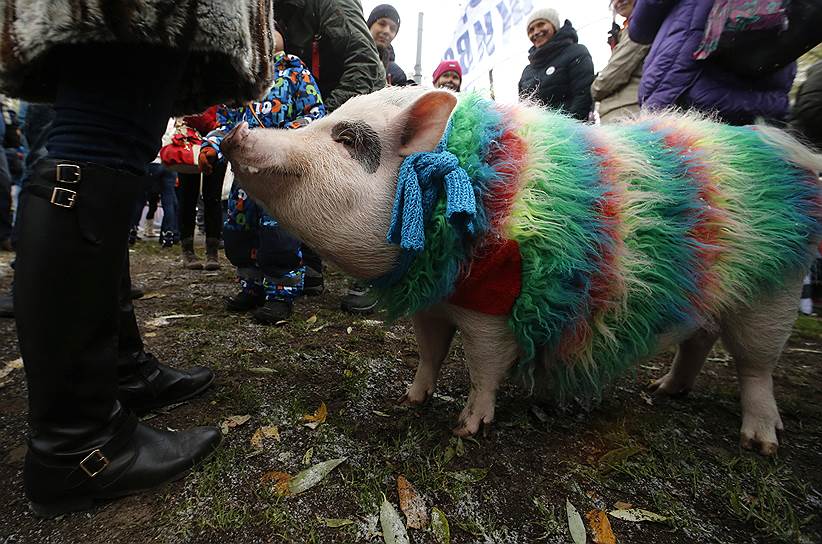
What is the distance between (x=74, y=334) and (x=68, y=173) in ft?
1.31

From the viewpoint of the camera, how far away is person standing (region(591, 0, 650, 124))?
2.96 m

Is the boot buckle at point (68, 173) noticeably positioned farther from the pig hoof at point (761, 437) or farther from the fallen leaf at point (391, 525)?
the pig hoof at point (761, 437)

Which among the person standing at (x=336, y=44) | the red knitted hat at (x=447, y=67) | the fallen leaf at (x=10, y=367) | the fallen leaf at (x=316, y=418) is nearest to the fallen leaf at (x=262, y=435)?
the fallen leaf at (x=316, y=418)

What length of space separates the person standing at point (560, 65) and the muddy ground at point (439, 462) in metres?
2.87

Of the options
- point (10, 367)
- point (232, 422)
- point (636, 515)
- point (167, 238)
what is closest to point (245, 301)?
point (10, 367)

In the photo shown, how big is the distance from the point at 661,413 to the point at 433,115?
1.71 m

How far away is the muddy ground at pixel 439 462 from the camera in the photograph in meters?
1.23

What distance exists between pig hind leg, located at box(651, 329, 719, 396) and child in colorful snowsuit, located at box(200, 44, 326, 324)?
2305 mm

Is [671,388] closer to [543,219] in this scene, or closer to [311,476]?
[543,219]

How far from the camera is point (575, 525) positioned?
1295mm

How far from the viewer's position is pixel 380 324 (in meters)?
3.14

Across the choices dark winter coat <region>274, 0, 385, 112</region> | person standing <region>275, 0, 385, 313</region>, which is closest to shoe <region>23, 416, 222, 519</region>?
person standing <region>275, 0, 385, 313</region>

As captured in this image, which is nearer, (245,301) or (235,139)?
(235,139)

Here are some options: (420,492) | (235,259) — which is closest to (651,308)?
(420,492)
